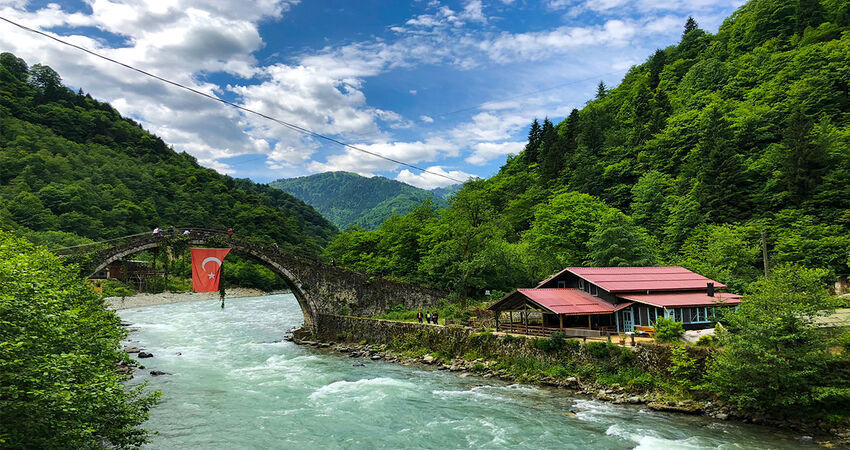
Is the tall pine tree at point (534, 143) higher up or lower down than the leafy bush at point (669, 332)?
higher up

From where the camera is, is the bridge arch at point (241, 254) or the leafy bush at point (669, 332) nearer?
the leafy bush at point (669, 332)

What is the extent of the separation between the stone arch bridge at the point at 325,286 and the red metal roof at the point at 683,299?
18.9 m

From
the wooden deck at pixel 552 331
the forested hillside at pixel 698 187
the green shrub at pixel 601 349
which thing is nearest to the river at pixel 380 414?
the green shrub at pixel 601 349

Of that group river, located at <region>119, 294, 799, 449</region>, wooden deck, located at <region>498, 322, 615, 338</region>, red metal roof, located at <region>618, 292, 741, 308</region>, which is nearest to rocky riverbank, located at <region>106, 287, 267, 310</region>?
river, located at <region>119, 294, 799, 449</region>

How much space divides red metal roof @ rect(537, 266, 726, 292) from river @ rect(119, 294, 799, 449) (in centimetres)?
804

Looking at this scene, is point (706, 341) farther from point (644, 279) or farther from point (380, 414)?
point (380, 414)

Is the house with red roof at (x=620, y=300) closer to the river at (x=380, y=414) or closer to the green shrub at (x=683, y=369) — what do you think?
the green shrub at (x=683, y=369)

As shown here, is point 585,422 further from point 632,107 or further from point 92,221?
point 92,221

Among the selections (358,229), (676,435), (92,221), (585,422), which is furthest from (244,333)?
(92,221)

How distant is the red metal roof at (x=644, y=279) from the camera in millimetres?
22594

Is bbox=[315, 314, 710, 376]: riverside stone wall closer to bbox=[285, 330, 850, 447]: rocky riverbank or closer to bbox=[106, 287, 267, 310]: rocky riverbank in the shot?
bbox=[285, 330, 850, 447]: rocky riverbank

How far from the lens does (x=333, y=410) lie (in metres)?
16.7

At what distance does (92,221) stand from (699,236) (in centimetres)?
7842

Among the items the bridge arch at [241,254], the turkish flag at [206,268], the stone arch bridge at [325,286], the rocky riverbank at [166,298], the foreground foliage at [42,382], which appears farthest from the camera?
the rocky riverbank at [166,298]
